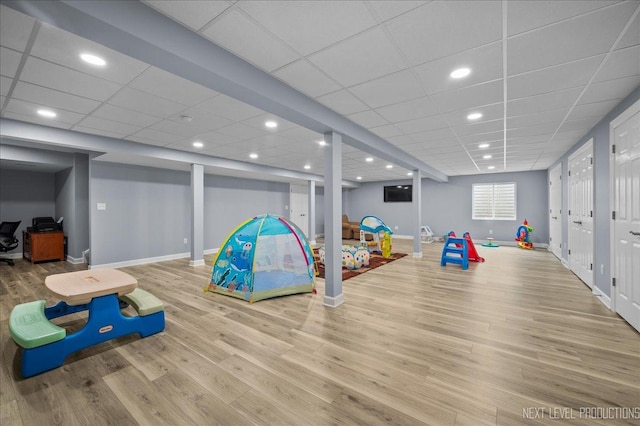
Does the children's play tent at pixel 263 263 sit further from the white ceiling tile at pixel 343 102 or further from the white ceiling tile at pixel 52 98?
the white ceiling tile at pixel 52 98

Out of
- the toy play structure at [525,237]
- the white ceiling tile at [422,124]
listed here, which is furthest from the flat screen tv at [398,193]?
the white ceiling tile at [422,124]

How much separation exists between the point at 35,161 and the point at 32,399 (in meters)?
5.90

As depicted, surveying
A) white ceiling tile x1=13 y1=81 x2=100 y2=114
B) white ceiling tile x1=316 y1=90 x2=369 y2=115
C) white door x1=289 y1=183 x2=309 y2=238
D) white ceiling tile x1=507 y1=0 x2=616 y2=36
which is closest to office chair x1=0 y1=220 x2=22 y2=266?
white ceiling tile x1=13 y1=81 x2=100 y2=114

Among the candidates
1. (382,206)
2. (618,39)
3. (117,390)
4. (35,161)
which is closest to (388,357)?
(117,390)

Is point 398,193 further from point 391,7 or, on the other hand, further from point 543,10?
point 391,7

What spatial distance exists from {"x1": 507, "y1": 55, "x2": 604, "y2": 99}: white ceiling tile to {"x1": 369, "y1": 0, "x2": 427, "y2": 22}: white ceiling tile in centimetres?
151

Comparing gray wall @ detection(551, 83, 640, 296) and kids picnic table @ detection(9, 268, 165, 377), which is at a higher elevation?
gray wall @ detection(551, 83, 640, 296)

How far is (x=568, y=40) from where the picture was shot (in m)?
1.91

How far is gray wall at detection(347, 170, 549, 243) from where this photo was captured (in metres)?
8.56

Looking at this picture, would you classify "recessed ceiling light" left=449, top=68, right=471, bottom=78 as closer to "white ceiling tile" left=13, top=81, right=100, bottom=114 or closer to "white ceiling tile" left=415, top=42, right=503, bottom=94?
"white ceiling tile" left=415, top=42, right=503, bottom=94

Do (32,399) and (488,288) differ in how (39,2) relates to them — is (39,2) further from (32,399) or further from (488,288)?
(488,288)

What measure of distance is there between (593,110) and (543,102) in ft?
2.69

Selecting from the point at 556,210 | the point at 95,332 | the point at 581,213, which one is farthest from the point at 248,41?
the point at 556,210

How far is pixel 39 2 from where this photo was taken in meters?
1.34
